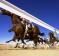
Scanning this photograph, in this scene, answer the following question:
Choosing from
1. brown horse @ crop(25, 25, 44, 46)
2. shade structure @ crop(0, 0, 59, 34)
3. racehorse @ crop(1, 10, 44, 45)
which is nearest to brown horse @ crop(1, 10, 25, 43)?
racehorse @ crop(1, 10, 44, 45)

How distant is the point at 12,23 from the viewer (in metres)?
11.1

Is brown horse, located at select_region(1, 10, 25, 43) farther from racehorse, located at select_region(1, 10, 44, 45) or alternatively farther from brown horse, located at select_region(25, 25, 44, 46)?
brown horse, located at select_region(25, 25, 44, 46)

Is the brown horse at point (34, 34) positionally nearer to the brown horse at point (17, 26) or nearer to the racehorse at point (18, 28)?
the racehorse at point (18, 28)

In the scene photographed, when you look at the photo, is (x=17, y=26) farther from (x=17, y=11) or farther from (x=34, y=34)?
(x=17, y=11)

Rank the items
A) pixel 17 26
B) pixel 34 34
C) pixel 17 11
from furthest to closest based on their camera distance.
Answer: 1. pixel 34 34
2. pixel 17 26
3. pixel 17 11

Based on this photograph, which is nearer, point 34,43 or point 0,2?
point 0,2

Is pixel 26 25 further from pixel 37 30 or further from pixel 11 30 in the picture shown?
pixel 37 30

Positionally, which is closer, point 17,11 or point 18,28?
point 17,11

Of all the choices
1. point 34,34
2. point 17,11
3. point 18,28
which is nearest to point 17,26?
point 18,28

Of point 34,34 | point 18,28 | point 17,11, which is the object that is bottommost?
point 34,34

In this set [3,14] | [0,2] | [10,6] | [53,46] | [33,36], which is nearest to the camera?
[0,2]

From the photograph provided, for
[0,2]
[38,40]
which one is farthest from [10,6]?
[38,40]

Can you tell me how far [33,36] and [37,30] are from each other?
0.67 metres

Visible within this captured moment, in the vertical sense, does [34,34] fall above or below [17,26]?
below
